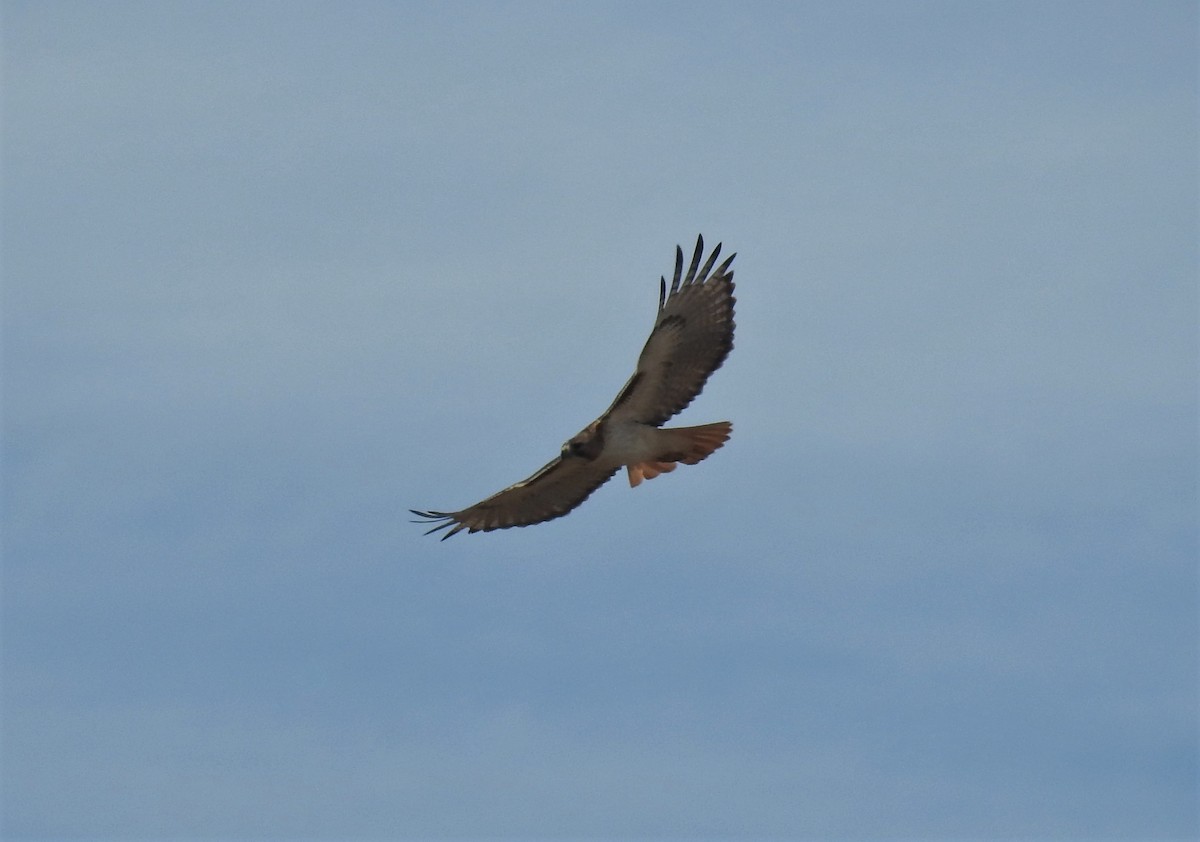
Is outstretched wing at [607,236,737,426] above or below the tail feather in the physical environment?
above

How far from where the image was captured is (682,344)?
96.0 ft

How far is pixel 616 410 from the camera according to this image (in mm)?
29578

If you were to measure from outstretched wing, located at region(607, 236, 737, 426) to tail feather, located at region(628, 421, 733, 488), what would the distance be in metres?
0.33

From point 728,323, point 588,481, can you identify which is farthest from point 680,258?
point 588,481

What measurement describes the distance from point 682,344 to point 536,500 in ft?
10.5

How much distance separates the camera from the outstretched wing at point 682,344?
29.2 metres

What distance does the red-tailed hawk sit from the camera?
29172 millimetres

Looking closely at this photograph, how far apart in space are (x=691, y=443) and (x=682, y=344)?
3.78 ft

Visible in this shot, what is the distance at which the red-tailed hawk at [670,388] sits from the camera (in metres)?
29.2

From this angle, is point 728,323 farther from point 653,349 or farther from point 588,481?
point 588,481

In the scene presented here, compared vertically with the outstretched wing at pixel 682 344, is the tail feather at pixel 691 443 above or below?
below

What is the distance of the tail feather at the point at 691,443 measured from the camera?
2931cm

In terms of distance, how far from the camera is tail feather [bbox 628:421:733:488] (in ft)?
96.2

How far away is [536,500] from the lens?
31.2 meters
